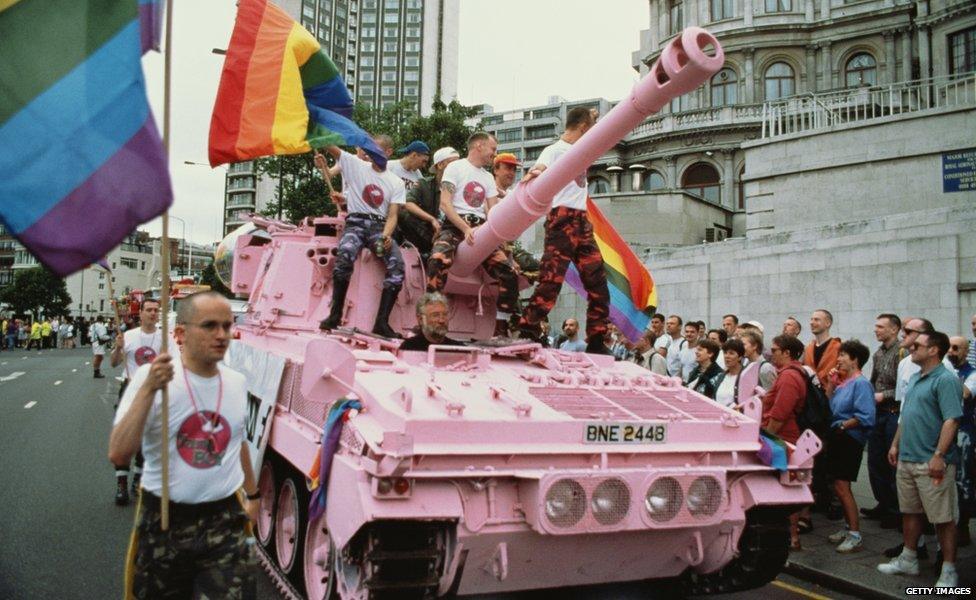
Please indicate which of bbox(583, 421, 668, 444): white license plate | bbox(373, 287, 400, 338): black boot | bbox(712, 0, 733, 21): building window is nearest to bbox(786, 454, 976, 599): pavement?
bbox(583, 421, 668, 444): white license plate

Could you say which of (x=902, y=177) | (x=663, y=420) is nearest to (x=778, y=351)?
(x=663, y=420)

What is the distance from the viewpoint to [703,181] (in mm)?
40625

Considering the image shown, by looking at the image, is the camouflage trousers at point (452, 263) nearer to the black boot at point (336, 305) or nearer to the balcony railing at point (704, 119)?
the black boot at point (336, 305)

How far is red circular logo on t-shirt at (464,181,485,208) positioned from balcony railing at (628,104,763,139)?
33411mm

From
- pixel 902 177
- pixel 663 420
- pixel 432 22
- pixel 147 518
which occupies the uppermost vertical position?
pixel 432 22

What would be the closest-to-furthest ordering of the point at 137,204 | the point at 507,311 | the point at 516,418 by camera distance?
1. the point at 137,204
2. the point at 516,418
3. the point at 507,311

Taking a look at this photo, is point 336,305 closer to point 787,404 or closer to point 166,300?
point 166,300

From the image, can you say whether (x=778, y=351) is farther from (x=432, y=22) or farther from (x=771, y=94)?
(x=432, y=22)

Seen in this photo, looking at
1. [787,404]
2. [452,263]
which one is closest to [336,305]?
[452,263]

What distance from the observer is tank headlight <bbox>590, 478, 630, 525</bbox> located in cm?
428

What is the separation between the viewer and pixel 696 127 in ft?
129

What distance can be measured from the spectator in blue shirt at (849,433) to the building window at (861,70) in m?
35.1

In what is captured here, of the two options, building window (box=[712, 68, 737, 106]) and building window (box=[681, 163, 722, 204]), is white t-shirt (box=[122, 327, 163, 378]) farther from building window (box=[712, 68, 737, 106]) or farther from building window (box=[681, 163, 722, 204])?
building window (box=[712, 68, 737, 106])

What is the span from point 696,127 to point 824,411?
34.1 meters
